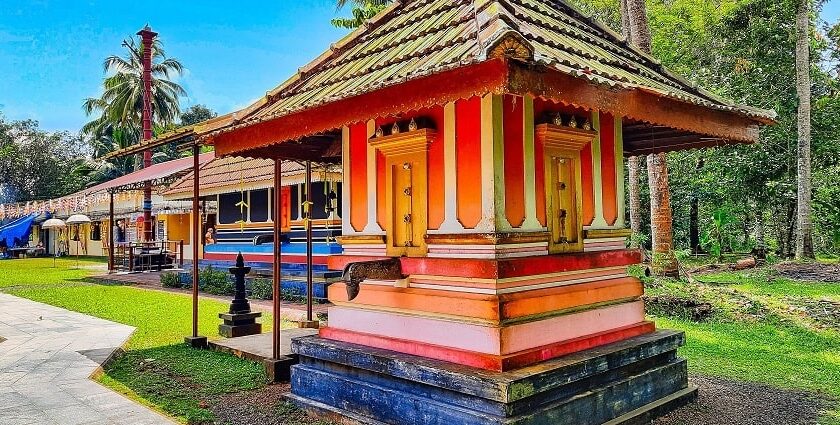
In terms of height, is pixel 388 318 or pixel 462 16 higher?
pixel 462 16

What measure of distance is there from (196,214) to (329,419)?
371 centimetres

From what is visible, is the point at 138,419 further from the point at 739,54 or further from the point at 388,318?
the point at 739,54

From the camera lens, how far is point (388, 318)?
4992mm

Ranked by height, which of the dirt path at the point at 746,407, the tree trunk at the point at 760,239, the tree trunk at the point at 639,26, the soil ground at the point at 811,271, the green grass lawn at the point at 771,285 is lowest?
the dirt path at the point at 746,407

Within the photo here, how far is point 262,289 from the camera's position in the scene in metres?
14.5

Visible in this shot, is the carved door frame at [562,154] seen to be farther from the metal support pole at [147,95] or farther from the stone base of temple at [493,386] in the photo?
the metal support pole at [147,95]

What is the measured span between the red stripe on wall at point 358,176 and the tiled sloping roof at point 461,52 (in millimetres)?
568

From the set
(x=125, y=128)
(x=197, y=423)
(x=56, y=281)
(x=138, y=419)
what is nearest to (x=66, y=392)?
(x=138, y=419)

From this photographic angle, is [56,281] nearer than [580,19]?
No

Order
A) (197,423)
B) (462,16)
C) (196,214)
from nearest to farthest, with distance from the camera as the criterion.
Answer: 1. (462,16)
2. (197,423)
3. (196,214)

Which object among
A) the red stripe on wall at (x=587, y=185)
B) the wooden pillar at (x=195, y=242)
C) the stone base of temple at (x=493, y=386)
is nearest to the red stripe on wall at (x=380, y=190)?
the stone base of temple at (x=493, y=386)

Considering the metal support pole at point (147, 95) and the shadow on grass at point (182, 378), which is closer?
the shadow on grass at point (182, 378)

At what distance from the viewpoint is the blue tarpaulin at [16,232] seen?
39469mm

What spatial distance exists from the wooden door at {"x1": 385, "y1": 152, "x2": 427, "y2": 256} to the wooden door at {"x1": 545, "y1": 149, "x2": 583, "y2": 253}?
98 cm
